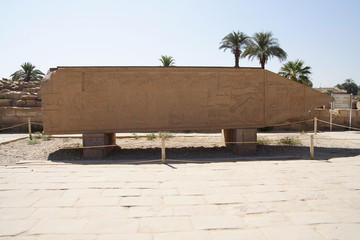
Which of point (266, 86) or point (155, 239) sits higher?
point (266, 86)

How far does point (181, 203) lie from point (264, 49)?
1908 cm

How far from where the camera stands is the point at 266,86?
7.84 m

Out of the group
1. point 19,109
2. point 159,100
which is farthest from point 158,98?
point 19,109

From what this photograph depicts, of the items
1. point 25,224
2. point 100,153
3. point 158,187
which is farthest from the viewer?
point 100,153

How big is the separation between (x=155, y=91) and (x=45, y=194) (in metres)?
4.29

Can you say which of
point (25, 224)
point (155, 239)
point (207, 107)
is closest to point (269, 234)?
point (155, 239)

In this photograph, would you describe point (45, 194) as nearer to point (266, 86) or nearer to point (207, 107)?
point (207, 107)

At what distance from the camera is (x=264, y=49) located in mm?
20328

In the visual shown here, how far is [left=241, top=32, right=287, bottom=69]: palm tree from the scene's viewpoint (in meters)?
20.2

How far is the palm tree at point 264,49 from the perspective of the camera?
66.4 feet

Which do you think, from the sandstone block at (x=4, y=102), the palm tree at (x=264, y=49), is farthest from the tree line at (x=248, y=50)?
the sandstone block at (x=4, y=102)

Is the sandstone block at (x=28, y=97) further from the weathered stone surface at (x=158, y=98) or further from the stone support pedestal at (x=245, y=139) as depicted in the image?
the stone support pedestal at (x=245, y=139)

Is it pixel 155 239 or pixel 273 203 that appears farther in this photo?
pixel 273 203

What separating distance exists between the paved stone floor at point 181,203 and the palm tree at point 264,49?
1661 cm
